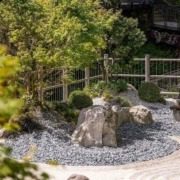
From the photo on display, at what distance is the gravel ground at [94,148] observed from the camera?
36.3ft

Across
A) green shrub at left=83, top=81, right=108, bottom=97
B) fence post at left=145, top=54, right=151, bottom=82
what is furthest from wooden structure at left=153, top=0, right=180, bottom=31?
green shrub at left=83, top=81, right=108, bottom=97

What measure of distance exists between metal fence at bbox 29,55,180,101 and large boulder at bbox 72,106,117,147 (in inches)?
89.6

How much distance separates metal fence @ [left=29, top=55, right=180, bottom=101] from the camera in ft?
47.8

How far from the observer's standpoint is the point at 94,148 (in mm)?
11734

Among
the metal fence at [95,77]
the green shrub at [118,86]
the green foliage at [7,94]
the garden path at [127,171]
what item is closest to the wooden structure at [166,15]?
the metal fence at [95,77]

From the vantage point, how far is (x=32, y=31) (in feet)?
44.1

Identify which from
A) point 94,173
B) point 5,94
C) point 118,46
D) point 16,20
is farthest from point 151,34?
point 5,94

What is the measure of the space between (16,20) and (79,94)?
280cm

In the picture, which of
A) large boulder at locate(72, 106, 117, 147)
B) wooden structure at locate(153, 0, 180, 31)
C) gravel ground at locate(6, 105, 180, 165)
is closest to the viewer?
gravel ground at locate(6, 105, 180, 165)

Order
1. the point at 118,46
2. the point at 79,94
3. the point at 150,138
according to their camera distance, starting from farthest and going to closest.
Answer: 1. the point at 118,46
2. the point at 79,94
3. the point at 150,138

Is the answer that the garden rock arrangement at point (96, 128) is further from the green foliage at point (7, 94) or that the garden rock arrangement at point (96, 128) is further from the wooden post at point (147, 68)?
the green foliage at point (7, 94)

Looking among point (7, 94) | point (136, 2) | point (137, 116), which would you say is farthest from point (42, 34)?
point (136, 2)

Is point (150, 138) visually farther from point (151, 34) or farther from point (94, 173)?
point (151, 34)

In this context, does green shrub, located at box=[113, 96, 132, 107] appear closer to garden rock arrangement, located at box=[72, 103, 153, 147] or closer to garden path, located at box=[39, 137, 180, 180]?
garden rock arrangement, located at box=[72, 103, 153, 147]
